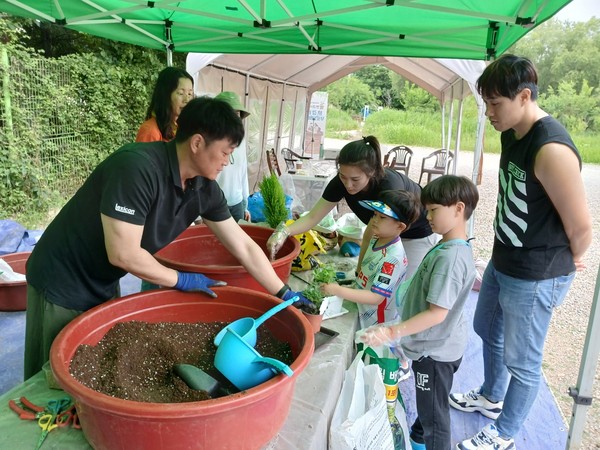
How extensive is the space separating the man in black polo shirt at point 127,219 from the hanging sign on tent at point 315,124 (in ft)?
32.4

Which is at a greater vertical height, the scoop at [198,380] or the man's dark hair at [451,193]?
the man's dark hair at [451,193]

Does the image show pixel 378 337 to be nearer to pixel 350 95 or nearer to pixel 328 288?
pixel 328 288

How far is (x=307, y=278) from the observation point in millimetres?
1862

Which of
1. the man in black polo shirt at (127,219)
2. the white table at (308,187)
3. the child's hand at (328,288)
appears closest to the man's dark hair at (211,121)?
the man in black polo shirt at (127,219)

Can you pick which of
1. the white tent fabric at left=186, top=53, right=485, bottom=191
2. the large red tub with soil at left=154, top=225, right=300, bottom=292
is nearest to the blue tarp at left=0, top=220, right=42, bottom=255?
the white tent fabric at left=186, top=53, right=485, bottom=191

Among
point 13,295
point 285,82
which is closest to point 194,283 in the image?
point 13,295

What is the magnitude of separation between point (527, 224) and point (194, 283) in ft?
3.69

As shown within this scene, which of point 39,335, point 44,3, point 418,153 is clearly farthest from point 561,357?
point 418,153

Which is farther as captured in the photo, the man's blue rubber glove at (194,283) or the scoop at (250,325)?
the man's blue rubber glove at (194,283)

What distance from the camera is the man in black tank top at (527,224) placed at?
1.32m

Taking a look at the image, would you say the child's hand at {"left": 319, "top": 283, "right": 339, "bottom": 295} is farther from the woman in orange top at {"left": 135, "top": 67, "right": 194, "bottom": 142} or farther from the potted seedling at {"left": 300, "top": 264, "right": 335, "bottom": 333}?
the woman in orange top at {"left": 135, "top": 67, "right": 194, "bottom": 142}

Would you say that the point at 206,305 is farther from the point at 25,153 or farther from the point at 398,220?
the point at 25,153

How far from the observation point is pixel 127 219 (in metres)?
1.03

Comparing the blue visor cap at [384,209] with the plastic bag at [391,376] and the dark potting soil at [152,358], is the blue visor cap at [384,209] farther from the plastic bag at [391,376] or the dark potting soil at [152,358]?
the dark potting soil at [152,358]
